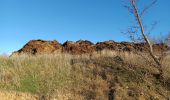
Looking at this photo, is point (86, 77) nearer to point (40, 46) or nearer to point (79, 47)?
point (79, 47)

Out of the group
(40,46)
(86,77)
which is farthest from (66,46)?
(86,77)

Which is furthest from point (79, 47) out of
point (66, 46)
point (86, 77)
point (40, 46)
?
point (86, 77)

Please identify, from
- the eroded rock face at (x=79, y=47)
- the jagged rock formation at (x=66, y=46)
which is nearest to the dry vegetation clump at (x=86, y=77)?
the eroded rock face at (x=79, y=47)

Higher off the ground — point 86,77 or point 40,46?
point 40,46

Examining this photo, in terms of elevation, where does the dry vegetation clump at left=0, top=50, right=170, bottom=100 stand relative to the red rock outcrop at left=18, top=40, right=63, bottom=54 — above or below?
below

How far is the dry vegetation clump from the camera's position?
76.7ft

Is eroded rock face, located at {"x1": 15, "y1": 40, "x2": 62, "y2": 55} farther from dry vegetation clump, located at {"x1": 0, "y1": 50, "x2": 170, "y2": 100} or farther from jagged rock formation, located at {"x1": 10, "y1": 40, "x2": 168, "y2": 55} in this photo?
dry vegetation clump, located at {"x1": 0, "y1": 50, "x2": 170, "y2": 100}

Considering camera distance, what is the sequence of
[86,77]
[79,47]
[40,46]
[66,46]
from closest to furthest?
1. [86,77]
2. [79,47]
3. [66,46]
4. [40,46]

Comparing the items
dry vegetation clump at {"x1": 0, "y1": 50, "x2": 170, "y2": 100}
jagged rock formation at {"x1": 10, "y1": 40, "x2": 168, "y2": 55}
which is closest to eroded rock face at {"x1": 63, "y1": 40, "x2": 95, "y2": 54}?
jagged rock formation at {"x1": 10, "y1": 40, "x2": 168, "y2": 55}

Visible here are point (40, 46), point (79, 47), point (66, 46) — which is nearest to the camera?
point (79, 47)

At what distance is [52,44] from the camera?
42.0m

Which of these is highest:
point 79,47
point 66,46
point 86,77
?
point 66,46

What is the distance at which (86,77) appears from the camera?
1015 inches

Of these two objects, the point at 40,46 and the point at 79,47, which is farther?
the point at 40,46
